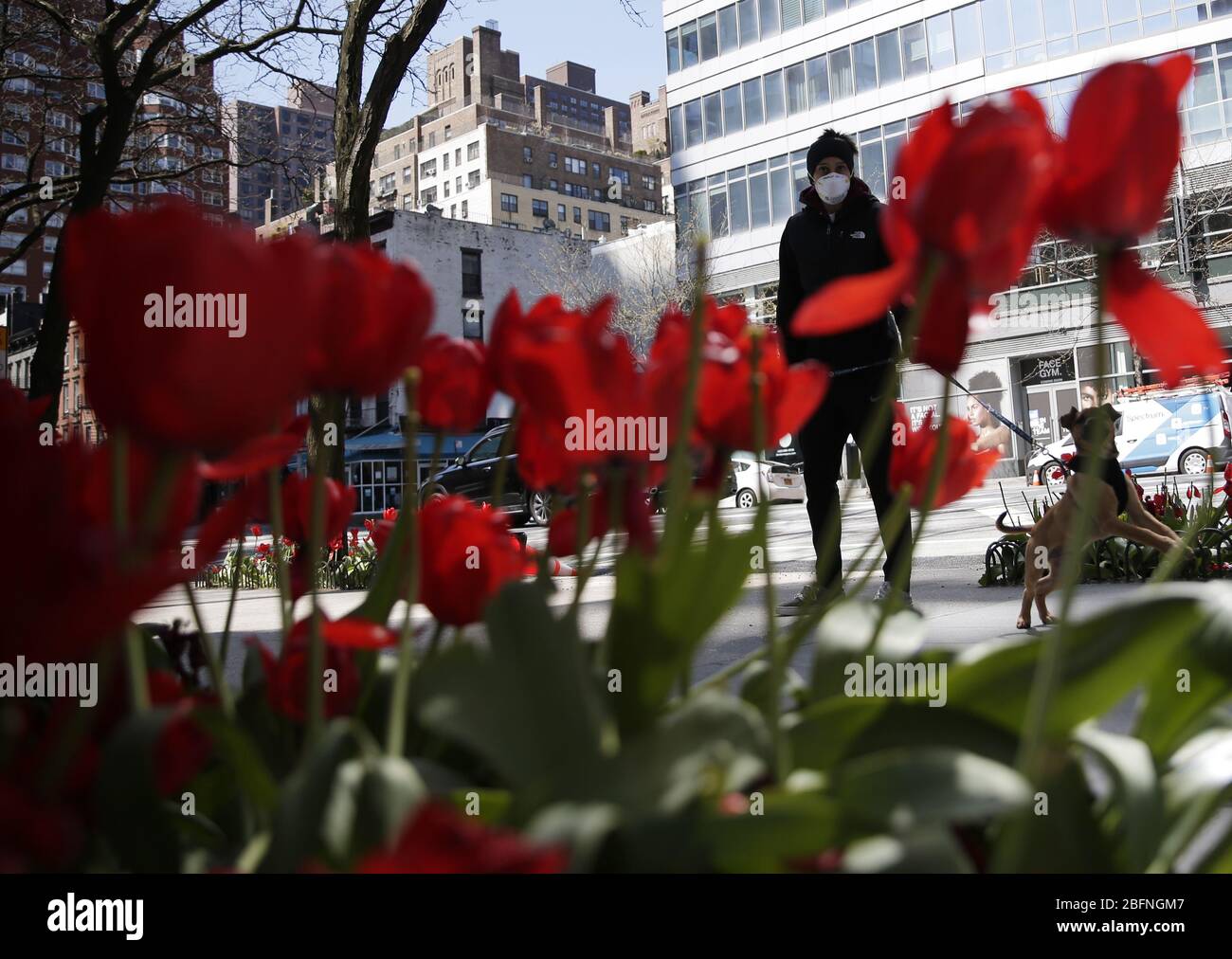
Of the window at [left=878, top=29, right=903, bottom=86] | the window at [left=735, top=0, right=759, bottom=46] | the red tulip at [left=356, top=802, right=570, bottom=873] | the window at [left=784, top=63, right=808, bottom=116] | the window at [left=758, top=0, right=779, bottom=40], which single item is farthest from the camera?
the window at [left=735, top=0, right=759, bottom=46]

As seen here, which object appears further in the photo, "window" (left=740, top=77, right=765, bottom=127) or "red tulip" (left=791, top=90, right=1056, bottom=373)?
"window" (left=740, top=77, right=765, bottom=127)

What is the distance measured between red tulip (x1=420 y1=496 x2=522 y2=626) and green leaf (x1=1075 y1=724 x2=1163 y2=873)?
301 mm

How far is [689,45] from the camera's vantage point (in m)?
36.3

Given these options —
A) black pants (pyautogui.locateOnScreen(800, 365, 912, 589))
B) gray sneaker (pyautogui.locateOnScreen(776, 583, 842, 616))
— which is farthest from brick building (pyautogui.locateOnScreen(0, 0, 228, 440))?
gray sneaker (pyautogui.locateOnScreen(776, 583, 842, 616))

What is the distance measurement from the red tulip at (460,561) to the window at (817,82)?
34998 millimetres

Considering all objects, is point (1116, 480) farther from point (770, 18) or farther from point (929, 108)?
point (770, 18)

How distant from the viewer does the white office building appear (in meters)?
26.4

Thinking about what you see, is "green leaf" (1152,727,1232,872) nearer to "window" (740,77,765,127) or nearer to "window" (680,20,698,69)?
"window" (740,77,765,127)

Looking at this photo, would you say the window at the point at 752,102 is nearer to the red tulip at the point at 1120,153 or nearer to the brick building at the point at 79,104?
the brick building at the point at 79,104

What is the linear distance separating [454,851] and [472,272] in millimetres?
44072

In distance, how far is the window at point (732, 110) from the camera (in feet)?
113

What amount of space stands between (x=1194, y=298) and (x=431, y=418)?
2959 centimetres

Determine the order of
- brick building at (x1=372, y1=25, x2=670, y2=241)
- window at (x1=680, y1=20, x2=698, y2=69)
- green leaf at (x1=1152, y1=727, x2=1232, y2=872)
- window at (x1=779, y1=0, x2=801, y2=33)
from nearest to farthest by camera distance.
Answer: green leaf at (x1=1152, y1=727, x2=1232, y2=872) < window at (x1=779, y1=0, x2=801, y2=33) < window at (x1=680, y1=20, x2=698, y2=69) < brick building at (x1=372, y1=25, x2=670, y2=241)

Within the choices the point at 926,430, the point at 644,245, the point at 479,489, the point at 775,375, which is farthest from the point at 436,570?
the point at 644,245
